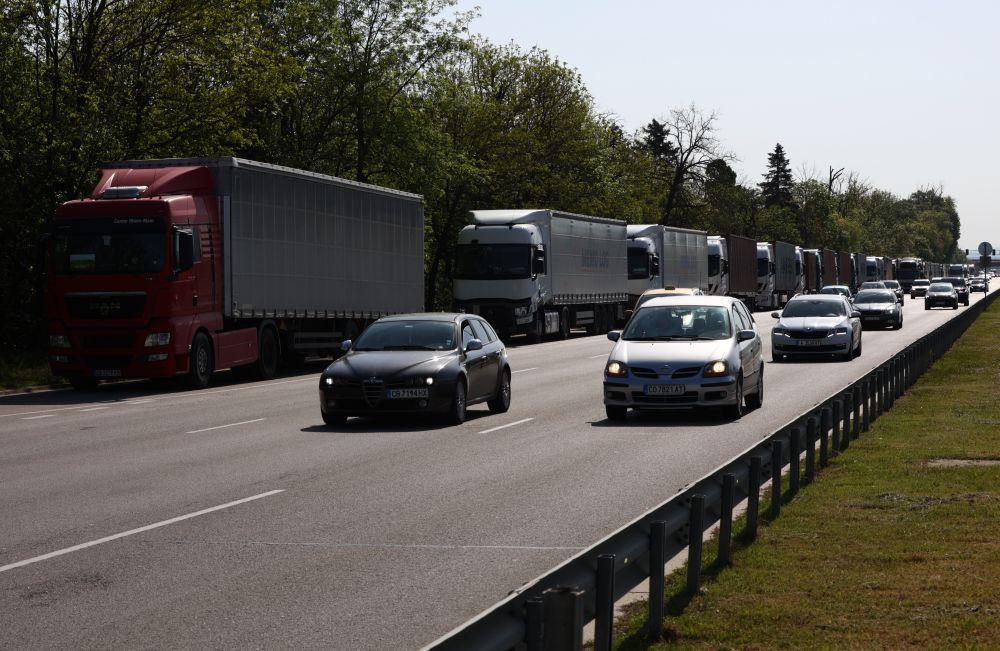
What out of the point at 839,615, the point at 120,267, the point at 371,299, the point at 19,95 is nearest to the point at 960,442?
the point at 839,615

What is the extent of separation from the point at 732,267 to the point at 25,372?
43.7m

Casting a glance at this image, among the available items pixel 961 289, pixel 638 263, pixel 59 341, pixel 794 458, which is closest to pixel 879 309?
pixel 638 263

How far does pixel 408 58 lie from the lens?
167 ft

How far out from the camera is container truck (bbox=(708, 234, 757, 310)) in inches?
2574

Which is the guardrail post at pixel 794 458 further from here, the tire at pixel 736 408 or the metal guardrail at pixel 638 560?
the tire at pixel 736 408

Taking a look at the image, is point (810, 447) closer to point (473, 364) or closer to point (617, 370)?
point (617, 370)

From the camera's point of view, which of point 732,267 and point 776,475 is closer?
point 776,475

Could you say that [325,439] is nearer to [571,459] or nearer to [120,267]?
[571,459]

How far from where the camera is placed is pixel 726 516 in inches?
323

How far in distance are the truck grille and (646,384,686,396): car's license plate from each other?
11.1m

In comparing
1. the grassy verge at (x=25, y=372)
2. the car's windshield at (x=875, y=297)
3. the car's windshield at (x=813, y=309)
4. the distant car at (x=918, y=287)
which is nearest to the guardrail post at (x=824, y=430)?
the grassy verge at (x=25, y=372)

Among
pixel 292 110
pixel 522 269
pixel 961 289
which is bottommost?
pixel 961 289

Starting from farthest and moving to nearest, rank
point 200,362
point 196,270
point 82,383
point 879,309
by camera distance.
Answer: point 879,309 → point 82,383 → point 200,362 → point 196,270

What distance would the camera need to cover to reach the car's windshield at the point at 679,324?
64.6ft
